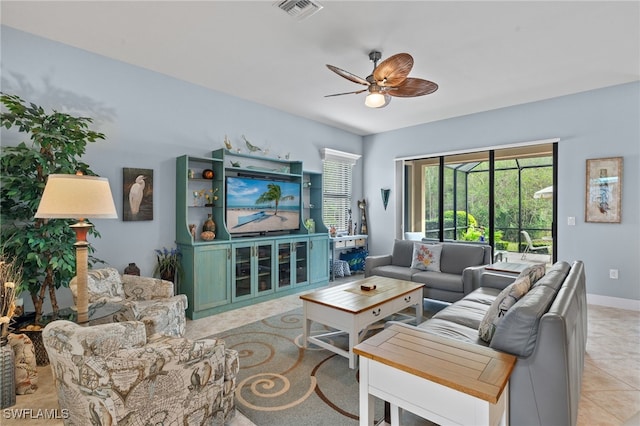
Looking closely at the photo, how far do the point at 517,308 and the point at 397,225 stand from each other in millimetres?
4876

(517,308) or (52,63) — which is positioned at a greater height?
(52,63)

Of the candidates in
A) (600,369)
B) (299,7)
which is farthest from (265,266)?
(600,369)

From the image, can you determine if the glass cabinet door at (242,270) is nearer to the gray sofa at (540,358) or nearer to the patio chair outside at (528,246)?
the gray sofa at (540,358)

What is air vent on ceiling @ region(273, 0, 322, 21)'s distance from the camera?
2496mm

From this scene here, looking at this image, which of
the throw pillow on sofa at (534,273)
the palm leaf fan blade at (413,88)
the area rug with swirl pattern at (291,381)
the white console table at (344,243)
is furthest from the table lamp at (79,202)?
the white console table at (344,243)

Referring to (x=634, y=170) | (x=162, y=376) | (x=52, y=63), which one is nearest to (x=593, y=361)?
(x=634, y=170)

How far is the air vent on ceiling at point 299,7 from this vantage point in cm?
250

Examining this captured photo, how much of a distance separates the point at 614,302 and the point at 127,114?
667 centimetres

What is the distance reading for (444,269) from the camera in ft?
14.6

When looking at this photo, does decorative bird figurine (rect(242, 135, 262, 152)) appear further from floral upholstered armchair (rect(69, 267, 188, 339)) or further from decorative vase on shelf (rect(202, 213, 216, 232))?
floral upholstered armchair (rect(69, 267, 188, 339))

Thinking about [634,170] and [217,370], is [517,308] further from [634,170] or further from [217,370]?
[634,170]

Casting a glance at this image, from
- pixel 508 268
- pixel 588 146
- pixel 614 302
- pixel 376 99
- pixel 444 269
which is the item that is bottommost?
pixel 614 302

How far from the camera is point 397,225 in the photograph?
6469 mm

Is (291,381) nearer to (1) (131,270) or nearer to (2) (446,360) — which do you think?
(2) (446,360)
